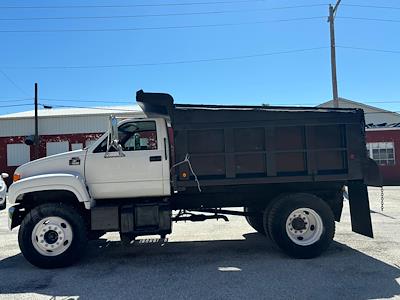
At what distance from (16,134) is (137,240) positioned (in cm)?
2575

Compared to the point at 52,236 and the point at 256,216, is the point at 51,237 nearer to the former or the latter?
the point at 52,236

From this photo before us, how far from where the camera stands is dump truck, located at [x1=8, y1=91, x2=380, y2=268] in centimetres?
672

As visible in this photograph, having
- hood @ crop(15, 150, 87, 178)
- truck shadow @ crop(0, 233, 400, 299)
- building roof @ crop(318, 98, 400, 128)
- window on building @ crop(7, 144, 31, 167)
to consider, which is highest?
building roof @ crop(318, 98, 400, 128)

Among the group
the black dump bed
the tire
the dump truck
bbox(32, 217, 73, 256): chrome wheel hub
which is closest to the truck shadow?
the tire

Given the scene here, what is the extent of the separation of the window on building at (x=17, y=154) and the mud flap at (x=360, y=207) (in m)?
27.8

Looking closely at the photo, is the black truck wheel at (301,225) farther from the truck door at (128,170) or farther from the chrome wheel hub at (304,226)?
the truck door at (128,170)

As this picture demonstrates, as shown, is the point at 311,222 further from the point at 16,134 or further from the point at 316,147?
the point at 16,134

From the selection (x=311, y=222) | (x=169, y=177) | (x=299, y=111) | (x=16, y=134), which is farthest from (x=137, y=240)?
(x=16, y=134)

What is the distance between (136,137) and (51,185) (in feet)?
5.33

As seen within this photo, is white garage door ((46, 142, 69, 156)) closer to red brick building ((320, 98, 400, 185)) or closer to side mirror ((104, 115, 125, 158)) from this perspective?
red brick building ((320, 98, 400, 185))

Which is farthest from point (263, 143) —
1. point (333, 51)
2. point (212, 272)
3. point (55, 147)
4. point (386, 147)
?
point (55, 147)

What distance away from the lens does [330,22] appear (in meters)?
19.0

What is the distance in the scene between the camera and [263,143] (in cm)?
699

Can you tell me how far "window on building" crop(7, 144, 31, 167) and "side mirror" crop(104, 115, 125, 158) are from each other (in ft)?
85.6
